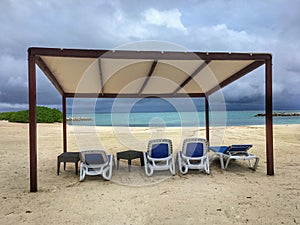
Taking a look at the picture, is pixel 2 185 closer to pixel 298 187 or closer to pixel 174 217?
pixel 174 217

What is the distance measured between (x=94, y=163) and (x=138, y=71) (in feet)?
9.46

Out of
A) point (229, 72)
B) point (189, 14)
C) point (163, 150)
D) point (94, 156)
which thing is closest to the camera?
point (94, 156)

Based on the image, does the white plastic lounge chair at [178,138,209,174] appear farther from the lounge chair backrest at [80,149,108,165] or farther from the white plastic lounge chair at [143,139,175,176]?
the lounge chair backrest at [80,149,108,165]

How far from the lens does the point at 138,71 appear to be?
6672mm

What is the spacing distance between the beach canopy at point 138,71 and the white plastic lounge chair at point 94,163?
101 cm

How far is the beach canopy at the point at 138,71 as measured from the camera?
4.54 metres

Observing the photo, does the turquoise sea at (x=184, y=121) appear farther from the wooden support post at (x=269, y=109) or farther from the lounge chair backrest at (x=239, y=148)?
the wooden support post at (x=269, y=109)

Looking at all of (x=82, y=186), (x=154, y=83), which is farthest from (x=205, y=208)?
(x=154, y=83)

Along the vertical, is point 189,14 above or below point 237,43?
above

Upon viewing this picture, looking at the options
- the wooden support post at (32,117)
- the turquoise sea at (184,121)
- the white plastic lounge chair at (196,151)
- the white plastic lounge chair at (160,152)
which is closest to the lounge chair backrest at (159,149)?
the white plastic lounge chair at (160,152)

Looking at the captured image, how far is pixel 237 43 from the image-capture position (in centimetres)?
1295

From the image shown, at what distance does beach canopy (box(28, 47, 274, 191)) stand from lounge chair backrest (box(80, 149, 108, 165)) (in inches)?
39.1

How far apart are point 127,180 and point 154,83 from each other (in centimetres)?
408

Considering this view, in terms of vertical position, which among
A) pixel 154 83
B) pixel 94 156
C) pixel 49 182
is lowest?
pixel 49 182
